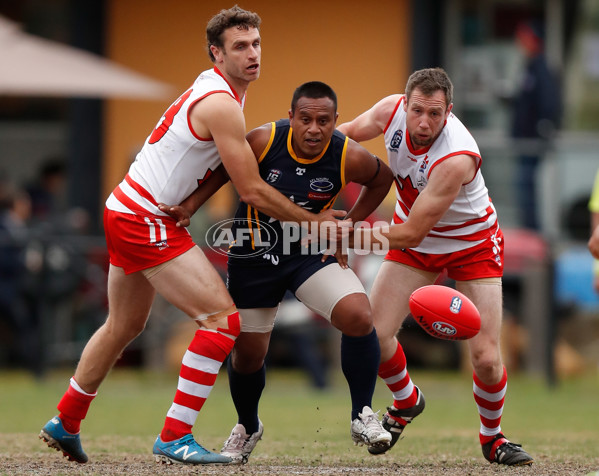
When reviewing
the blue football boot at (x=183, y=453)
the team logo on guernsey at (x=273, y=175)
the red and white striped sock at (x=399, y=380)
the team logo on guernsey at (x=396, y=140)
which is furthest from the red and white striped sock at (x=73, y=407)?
the team logo on guernsey at (x=396, y=140)

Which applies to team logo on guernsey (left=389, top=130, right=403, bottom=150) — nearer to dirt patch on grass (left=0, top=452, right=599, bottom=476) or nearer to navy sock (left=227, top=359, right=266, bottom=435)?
navy sock (left=227, top=359, right=266, bottom=435)

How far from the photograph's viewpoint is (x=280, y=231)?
6891mm

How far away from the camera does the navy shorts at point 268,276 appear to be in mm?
6852

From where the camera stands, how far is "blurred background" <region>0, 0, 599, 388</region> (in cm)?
1323

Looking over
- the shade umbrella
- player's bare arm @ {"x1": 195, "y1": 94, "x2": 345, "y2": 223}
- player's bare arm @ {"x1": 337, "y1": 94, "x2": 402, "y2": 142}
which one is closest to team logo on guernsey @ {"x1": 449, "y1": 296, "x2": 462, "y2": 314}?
player's bare arm @ {"x1": 195, "y1": 94, "x2": 345, "y2": 223}

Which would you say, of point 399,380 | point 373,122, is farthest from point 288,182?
point 399,380

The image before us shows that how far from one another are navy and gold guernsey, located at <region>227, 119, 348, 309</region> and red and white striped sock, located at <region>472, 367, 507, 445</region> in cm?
129

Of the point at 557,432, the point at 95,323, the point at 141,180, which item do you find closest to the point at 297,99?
the point at 141,180

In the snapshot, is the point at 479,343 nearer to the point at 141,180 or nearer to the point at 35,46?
the point at 141,180

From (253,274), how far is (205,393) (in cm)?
77

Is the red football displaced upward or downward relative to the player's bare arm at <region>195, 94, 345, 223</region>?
downward

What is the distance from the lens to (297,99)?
6.66m

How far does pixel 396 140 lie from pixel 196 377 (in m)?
1.86

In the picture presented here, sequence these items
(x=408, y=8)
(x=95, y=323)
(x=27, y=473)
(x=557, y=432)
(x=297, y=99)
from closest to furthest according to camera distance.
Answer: (x=27, y=473) → (x=297, y=99) → (x=557, y=432) → (x=95, y=323) → (x=408, y=8)
